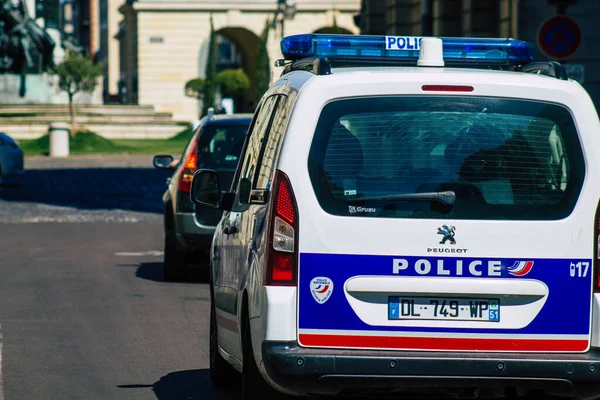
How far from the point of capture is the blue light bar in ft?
21.8

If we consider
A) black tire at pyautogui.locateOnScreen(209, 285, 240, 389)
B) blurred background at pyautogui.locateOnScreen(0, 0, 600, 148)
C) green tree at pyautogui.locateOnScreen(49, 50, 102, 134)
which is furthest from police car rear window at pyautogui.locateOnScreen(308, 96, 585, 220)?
green tree at pyautogui.locateOnScreen(49, 50, 102, 134)

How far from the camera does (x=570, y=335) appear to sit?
5.76m

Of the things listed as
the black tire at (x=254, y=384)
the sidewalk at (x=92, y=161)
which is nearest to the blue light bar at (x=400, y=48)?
the black tire at (x=254, y=384)

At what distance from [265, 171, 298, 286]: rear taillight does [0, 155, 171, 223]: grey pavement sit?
16765 mm

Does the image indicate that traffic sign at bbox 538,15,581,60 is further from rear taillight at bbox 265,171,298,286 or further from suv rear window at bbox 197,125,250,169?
rear taillight at bbox 265,171,298,286

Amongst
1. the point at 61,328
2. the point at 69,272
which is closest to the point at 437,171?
the point at 61,328

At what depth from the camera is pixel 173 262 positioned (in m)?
13.7

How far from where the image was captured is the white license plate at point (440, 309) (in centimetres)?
574

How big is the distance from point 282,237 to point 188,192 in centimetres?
783

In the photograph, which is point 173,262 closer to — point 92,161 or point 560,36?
point 560,36

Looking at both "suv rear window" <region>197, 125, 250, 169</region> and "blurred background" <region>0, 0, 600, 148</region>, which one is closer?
"suv rear window" <region>197, 125, 250, 169</region>

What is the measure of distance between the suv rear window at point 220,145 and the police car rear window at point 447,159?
25.5ft

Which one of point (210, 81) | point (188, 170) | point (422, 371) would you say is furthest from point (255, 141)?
point (210, 81)

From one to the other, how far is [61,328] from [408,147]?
5036 millimetres
